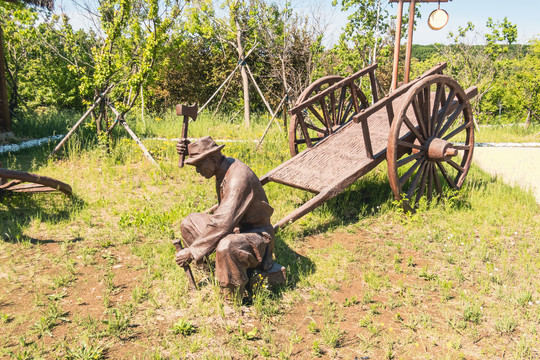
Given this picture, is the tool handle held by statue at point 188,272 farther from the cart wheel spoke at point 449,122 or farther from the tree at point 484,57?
the tree at point 484,57

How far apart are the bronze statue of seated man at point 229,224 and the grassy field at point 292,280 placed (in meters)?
0.30

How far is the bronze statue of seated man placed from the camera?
10.1 feet

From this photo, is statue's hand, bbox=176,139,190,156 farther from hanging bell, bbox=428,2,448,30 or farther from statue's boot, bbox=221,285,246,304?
hanging bell, bbox=428,2,448,30

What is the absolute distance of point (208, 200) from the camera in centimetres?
546

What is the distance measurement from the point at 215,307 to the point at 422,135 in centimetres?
341

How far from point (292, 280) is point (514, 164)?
6209 millimetres

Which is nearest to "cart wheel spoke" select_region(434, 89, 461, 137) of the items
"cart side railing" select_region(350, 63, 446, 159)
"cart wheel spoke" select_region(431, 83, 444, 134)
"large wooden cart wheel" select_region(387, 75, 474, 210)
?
"large wooden cart wheel" select_region(387, 75, 474, 210)

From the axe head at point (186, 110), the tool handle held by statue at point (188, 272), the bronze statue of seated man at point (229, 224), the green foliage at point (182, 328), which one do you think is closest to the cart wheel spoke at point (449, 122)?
the bronze statue of seated man at point (229, 224)

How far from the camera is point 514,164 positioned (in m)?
7.79

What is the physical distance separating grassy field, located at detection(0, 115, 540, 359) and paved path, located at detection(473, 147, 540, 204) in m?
0.77

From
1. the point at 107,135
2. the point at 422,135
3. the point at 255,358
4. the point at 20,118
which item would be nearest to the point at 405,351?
the point at 255,358

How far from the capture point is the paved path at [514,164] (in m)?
6.39

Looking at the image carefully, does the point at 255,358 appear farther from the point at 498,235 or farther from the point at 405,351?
the point at 498,235

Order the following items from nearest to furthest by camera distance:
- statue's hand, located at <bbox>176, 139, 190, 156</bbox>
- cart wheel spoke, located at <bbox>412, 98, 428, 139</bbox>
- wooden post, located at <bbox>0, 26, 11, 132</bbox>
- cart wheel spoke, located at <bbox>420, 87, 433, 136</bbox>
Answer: statue's hand, located at <bbox>176, 139, 190, 156</bbox> < cart wheel spoke, located at <bbox>412, 98, 428, 139</bbox> < cart wheel spoke, located at <bbox>420, 87, 433, 136</bbox> < wooden post, located at <bbox>0, 26, 11, 132</bbox>
